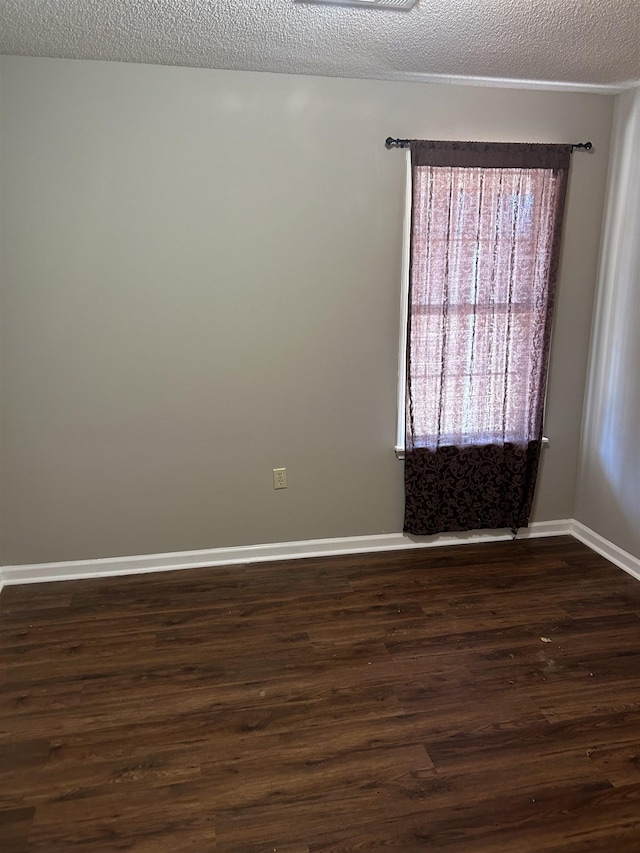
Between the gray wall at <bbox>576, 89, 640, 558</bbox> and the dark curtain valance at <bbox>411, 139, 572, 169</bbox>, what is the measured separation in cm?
30

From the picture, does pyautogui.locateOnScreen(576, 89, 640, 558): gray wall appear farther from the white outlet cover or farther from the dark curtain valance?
the white outlet cover

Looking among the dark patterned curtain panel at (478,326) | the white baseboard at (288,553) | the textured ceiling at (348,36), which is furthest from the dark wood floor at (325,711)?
the textured ceiling at (348,36)

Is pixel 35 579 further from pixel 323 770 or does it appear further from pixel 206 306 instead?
pixel 323 770

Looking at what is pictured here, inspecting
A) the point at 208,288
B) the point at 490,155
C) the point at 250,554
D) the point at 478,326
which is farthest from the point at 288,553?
the point at 490,155

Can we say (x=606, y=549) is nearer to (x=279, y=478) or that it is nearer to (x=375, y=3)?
(x=279, y=478)

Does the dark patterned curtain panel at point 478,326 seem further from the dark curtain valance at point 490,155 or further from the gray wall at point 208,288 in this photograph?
the gray wall at point 208,288

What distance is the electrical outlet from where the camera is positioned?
3261 mm

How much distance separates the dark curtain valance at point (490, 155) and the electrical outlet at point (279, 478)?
1.63 metres

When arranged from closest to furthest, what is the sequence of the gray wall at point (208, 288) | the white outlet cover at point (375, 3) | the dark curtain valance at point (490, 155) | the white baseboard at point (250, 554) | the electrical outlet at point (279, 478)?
1. the white outlet cover at point (375, 3)
2. the gray wall at point (208, 288)
3. the dark curtain valance at point (490, 155)
4. the white baseboard at point (250, 554)
5. the electrical outlet at point (279, 478)

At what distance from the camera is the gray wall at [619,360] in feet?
10.2

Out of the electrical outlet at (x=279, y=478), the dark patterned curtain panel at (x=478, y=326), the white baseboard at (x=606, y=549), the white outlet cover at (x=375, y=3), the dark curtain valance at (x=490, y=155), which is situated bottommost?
the white baseboard at (x=606, y=549)

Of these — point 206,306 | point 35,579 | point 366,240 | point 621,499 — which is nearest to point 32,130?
point 206,306

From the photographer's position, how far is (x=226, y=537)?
3281 mm

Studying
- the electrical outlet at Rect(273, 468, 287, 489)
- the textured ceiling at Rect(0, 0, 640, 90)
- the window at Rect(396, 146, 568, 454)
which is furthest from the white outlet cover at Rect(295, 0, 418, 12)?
the electrical outlet at Rect(273, 468, 287, 489)
